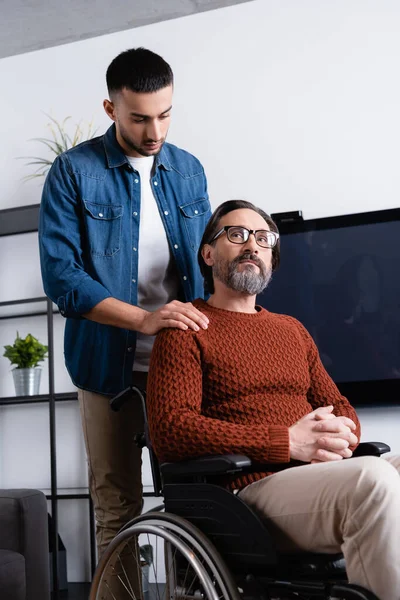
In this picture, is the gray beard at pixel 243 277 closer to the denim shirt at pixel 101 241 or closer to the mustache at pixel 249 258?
the mustache at pixel 249 258

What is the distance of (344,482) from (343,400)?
2.07ft

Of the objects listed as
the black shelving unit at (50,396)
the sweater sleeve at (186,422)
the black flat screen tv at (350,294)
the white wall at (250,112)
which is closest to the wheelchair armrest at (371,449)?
the sweater sleeve at (186,422)

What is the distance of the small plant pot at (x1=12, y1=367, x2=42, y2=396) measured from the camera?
396cm

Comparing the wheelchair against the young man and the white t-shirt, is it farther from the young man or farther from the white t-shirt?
the white t-shirt

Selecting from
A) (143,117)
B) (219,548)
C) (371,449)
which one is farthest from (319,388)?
(143,117)

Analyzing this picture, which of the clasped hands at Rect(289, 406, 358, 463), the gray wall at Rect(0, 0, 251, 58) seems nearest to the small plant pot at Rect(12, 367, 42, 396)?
the gray wall at Rect(0, 0, 251, 58)

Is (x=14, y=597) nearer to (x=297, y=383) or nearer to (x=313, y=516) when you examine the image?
(x=297, y=383)

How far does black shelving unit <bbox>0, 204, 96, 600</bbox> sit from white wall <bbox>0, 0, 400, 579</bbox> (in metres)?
0.12

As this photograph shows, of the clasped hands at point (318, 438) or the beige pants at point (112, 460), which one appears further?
the beige pants at point (112, 460)

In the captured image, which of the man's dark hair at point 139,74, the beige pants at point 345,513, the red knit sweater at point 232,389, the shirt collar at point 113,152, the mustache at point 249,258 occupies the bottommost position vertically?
the beige pants at point 345,513

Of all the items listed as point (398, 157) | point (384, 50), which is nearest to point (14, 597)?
point (398, 157)

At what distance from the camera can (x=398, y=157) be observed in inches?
141

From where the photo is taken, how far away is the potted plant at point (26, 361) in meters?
3.93

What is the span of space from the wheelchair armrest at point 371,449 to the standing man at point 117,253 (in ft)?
1.83
